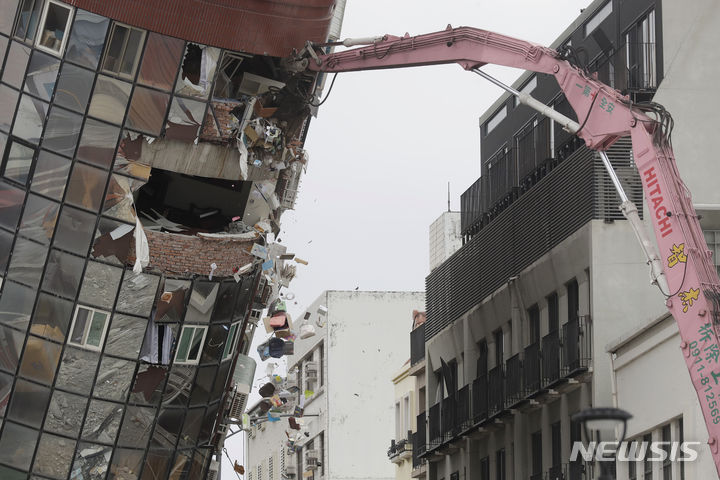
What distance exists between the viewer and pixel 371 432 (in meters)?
83.6

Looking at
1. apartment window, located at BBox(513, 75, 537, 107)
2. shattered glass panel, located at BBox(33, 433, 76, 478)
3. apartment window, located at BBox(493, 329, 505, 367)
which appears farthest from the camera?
apartment window, located at BBox(513, 75, 537, 107)

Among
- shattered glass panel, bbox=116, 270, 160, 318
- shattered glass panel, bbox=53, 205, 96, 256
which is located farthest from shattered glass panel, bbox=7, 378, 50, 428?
shattered glass panel, bbox=53, 205, 96, 256

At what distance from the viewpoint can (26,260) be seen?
1436 inches

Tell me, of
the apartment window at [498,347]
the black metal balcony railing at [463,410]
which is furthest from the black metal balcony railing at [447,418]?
Result: the apartment window at [498,347]

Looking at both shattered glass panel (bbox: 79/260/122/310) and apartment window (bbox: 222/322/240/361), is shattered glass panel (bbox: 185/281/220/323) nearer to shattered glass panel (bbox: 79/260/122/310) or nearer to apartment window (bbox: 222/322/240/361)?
apartment window (bbox: 222/322/240/361)

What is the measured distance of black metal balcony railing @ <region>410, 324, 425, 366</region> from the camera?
60594 mm

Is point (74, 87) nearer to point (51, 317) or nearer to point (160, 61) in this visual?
point (160, 61)

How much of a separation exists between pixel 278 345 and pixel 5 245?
27.2ft

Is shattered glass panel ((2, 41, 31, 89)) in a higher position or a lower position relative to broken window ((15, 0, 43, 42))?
lower

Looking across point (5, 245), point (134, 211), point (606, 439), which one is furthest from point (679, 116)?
point (606, 439)

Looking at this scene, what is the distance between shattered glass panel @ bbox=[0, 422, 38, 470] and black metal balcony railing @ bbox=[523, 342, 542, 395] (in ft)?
42.6

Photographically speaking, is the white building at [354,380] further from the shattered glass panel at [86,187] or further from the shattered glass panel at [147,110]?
the shattered glass panel at [147,110]

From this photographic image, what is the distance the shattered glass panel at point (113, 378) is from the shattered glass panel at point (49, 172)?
411cm

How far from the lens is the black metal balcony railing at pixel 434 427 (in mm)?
53406
